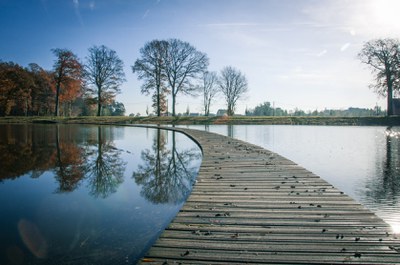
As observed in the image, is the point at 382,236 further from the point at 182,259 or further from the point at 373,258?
the point at 182,259

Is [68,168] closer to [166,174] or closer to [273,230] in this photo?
[166,174]

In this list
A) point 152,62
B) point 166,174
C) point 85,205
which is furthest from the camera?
point 152,62

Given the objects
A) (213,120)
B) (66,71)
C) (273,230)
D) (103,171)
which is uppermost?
(66,71)

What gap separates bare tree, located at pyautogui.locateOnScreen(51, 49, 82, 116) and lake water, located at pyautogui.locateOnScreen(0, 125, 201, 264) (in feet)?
118

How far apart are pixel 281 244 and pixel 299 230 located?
0.50 meters

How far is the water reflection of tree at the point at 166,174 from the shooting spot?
255 inches

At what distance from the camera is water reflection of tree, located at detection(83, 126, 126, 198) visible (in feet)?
22.6

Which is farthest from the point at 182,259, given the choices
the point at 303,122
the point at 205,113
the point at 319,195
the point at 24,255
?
the point at 205,113

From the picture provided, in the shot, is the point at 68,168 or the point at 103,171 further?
the point at 68,168

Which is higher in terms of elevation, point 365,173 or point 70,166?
point 70,166

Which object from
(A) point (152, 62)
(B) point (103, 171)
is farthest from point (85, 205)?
(A) point (152, 62)

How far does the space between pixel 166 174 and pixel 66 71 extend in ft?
134

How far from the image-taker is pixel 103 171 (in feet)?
29.2

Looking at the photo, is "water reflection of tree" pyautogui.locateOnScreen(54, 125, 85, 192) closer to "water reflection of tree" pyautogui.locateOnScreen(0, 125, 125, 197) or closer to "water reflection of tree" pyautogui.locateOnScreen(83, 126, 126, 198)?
"water reflection of tree" pyautogui.locateOnScreen(0, 125, 125, 197)
